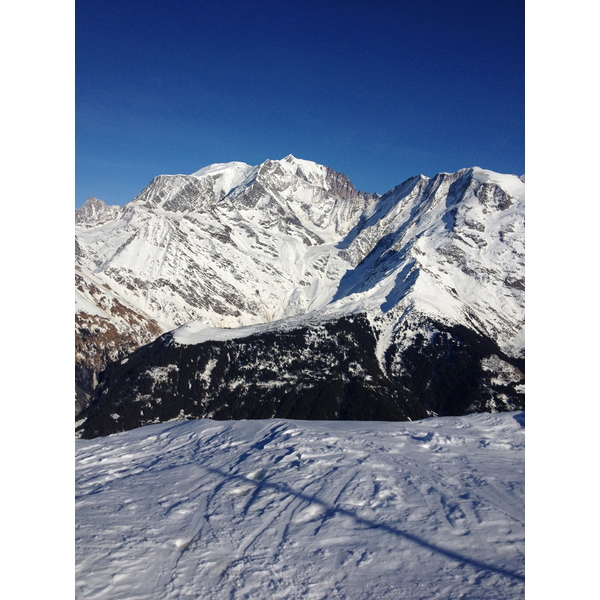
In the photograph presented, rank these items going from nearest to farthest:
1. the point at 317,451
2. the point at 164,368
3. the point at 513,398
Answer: the point at 317,451 < the point at 513,398 < the point at 164,368

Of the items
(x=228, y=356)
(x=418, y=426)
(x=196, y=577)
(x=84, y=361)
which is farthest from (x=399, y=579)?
(x=84, y=361)

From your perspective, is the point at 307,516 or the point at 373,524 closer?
the point at 373,524

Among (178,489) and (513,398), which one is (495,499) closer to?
(178,489)

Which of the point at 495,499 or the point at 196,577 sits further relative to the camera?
the point at 495,499
